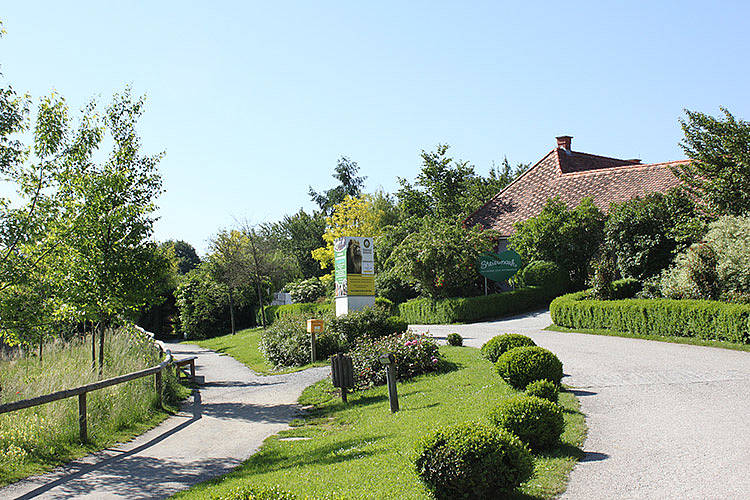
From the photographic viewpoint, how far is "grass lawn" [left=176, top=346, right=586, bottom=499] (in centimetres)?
583

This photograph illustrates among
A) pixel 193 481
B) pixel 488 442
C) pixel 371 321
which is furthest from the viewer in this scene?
pixel 371 321

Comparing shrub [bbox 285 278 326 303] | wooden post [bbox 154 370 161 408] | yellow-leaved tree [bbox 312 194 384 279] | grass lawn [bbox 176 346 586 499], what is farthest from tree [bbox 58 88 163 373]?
yellow-leaved tree [bbox 312 194 384 279]

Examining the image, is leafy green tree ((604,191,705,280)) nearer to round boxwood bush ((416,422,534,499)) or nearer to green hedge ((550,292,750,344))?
green hedge ((550,292,750,344))

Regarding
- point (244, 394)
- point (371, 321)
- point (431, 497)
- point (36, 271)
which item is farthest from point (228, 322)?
point (431, 497)

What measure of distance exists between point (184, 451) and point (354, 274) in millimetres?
13054

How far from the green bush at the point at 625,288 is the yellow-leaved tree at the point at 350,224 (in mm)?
30057

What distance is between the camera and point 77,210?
13.2 m

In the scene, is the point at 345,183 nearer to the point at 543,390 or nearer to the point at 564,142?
the point at 564,142

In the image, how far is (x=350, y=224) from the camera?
166 ft

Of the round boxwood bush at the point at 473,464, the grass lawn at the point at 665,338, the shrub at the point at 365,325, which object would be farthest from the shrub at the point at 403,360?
the round boxwood bush at the point at 473,464

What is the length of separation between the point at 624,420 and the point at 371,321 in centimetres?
1228

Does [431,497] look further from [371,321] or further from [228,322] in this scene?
[228,322]

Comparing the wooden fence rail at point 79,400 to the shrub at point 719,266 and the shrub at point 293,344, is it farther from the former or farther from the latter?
the shrub at point 719,266

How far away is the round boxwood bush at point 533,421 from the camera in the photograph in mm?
6449
